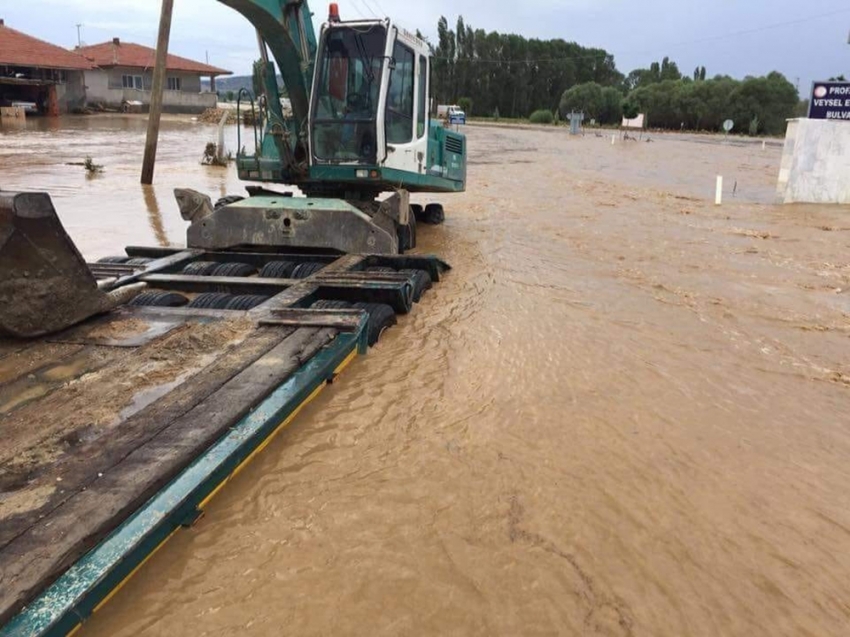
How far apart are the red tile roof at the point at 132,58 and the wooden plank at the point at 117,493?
50898 millimetres

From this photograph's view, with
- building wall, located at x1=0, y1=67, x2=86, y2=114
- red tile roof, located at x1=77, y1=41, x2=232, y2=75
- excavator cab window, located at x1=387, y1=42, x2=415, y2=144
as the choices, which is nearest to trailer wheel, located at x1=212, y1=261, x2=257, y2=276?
excavator cab window, located at x1=387, y1=42, x2=415, y2=144

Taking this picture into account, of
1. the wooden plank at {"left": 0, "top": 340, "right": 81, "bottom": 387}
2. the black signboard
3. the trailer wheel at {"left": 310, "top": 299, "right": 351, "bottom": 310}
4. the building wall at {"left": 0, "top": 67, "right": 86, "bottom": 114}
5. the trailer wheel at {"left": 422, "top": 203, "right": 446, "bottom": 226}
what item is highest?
the building wall at {"left": 0, "top": 67, "right": 86, "bottom": 114}

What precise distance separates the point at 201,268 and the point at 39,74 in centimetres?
4330

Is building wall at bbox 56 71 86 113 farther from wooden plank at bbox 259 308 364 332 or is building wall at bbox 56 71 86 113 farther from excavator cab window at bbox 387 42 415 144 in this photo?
wooden plank at bbox 259 308 364 332

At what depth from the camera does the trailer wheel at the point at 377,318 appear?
5277 millimetres

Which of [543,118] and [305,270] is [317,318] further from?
[543,118]

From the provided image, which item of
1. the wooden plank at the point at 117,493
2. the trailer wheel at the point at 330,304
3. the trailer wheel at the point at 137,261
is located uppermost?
the trailer wheel at the point at 137,261

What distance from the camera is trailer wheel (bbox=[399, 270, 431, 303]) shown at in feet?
21.5

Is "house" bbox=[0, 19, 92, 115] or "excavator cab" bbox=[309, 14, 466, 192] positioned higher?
"house" bbox=[0, 19, 92, 115]

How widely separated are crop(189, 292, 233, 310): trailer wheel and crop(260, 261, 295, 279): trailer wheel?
1183mm

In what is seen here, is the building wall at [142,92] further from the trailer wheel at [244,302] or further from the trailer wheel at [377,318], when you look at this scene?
the trailer wheel at [377,318]

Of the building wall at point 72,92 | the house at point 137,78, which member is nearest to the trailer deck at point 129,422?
the building wall at point 72,92

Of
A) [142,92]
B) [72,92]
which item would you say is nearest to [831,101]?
[72,92]

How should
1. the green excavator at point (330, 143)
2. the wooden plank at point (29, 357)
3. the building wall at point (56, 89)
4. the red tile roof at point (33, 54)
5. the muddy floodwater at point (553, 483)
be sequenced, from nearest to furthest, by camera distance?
the muddy floodwater at point (553, 483)
the wooden plank at point (29, 357)
the green excavator at point (330, 143)
the red tile roof at point (33, 54)
the building wall at point (56, 89)
